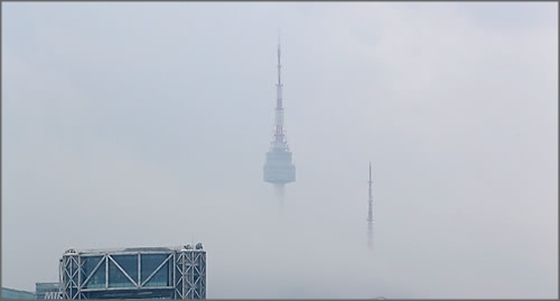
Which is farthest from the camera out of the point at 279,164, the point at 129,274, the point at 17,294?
the point at 279,164

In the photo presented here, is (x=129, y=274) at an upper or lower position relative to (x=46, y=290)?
upper

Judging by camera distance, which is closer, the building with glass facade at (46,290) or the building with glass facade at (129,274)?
the building with glass facade at (129,274)

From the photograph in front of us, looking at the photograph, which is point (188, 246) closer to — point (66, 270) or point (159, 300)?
point (159, 300)

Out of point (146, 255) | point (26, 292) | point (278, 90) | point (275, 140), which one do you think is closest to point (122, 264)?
point (146, 255)

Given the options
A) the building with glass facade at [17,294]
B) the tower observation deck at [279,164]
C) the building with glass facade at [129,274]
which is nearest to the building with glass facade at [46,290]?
the building with glass facade at [17,294]

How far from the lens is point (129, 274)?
521 inches

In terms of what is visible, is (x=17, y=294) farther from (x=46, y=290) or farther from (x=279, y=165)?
(x=279, y=165)

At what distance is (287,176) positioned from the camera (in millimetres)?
45312

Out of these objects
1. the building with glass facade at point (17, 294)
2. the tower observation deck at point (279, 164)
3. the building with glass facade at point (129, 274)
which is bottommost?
the building with glass facade at point (17, 294)

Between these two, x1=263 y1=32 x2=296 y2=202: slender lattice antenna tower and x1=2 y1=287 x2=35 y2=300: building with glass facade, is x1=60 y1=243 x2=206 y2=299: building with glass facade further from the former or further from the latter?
x1=263 y1=32 x2=296 y2=202: slender lattice antenna tower

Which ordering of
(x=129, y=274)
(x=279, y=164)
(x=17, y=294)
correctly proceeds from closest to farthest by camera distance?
1. (x=129, y=274)
2. (x=17, y=294)
3. (x=279, y=164)

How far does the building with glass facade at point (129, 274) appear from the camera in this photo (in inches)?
517

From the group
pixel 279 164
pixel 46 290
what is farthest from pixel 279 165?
pixel 46 290

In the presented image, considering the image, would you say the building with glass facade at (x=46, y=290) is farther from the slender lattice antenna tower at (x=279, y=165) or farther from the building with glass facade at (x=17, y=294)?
the slender lattice antenna tower at (x=279, y=165)
